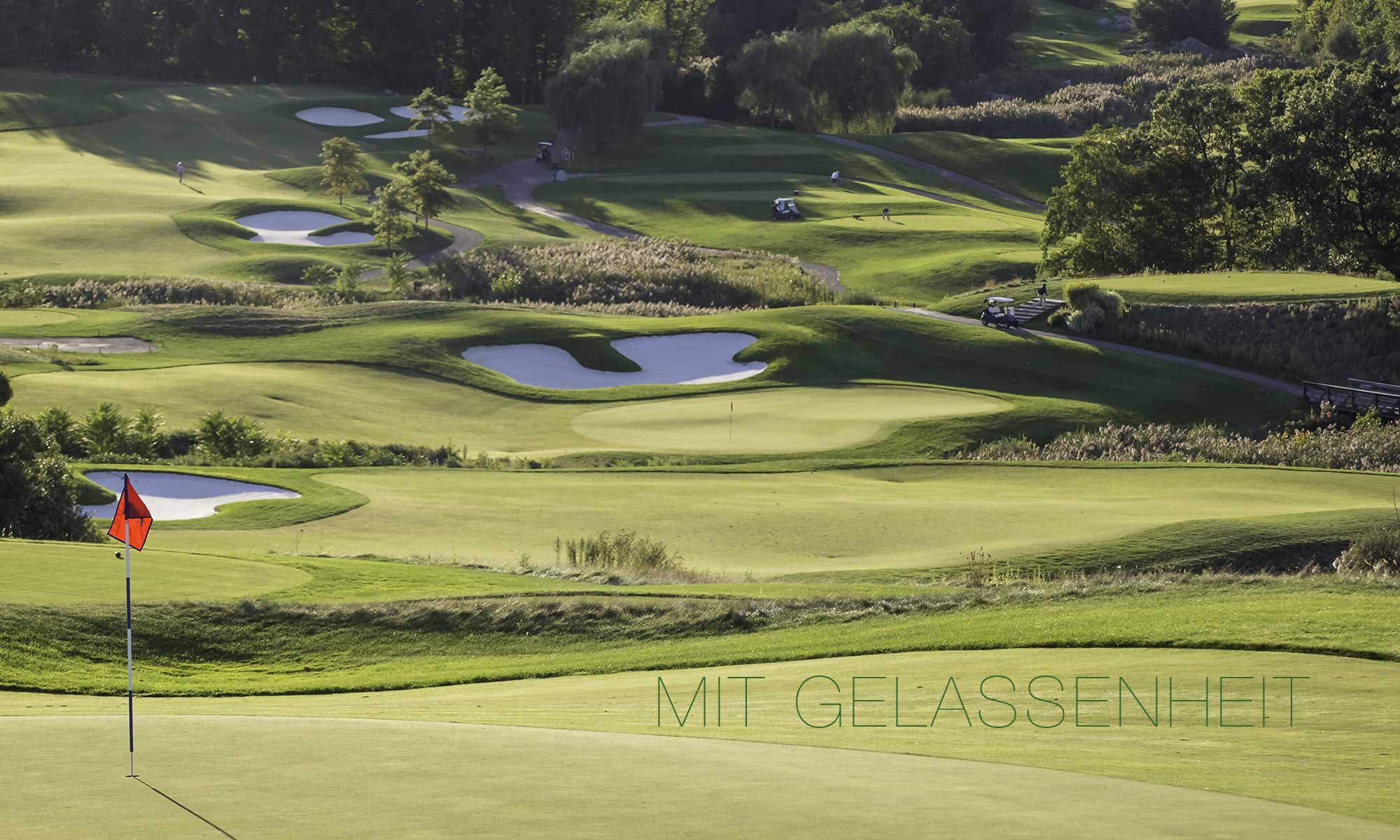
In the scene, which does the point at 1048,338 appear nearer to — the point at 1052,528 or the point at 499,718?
the point at 1052,528

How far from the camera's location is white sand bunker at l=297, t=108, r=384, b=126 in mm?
98250

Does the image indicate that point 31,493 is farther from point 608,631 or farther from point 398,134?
point 398,134

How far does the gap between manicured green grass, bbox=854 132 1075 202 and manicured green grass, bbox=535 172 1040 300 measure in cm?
891

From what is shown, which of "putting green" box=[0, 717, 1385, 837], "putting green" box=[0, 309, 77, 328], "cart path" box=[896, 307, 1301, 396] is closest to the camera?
"putting green" box=[0, 717, 1385, 837]

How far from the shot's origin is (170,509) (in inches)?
1087

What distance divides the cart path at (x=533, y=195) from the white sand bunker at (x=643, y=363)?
722 inches

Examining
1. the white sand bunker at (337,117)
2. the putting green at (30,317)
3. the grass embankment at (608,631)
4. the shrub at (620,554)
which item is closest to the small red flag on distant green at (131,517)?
the grass embankment at (608,631)

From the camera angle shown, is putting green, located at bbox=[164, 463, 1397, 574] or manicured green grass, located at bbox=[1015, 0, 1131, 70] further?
manicured green grass, located at bbox=[1015, 0, 1131, 70]

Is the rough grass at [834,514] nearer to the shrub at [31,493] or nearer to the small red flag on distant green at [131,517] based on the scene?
the shrub at [31,493]

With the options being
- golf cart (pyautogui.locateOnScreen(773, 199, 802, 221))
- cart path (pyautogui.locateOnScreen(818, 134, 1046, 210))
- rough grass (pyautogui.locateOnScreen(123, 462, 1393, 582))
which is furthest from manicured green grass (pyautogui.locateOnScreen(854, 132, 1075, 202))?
rough grass (pyautogui.locateOnScreen(123, 462, 1393, 582))

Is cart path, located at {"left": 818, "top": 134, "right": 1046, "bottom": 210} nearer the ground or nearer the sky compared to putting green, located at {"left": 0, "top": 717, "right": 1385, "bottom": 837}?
nearer the sky

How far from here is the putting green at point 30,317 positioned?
49094 millimetres

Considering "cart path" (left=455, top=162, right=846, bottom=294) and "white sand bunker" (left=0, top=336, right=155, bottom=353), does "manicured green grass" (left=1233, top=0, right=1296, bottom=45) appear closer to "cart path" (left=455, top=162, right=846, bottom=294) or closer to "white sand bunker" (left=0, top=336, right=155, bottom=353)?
"cart path" (left=455, top=162, right=846, bottom=294)


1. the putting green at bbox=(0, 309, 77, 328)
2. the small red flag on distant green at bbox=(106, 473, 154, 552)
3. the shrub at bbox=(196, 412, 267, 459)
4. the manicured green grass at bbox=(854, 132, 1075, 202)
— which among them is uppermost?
the manicured green grass at bbox=(854, 132, 1075, 202)
